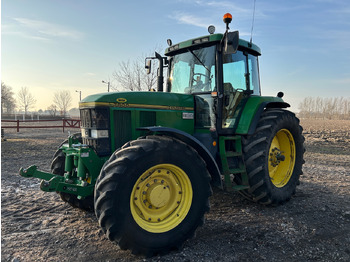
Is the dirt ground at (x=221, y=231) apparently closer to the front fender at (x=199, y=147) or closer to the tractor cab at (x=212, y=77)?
the front fender at (x=199, y=147)

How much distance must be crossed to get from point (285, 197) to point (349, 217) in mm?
987

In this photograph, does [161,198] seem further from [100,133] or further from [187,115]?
[187,115]

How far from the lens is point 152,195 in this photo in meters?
3.20

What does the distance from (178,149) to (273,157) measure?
8.30ft

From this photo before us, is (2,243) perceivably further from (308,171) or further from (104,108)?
(308,171)

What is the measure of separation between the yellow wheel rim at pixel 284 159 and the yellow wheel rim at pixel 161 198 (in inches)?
94.1

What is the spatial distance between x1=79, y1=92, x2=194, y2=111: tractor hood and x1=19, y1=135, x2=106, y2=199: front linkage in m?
0.66

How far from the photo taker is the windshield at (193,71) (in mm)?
4465

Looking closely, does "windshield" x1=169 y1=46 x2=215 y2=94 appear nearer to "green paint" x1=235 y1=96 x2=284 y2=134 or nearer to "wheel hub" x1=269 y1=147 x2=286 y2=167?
"green paint" x1=235 y1=96 x2=284 y2=134

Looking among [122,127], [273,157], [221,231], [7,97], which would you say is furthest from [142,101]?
[7,97]

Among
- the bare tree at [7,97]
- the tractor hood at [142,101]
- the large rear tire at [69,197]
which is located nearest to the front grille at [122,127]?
the tractor hood at [142,101]

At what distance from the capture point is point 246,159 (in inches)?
176

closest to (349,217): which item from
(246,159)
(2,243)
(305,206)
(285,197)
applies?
(305,206)

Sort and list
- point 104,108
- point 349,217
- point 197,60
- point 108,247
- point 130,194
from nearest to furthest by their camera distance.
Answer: point 130,194 < point 108,247 < point 104,108 < point 349,217 < point 197,60
